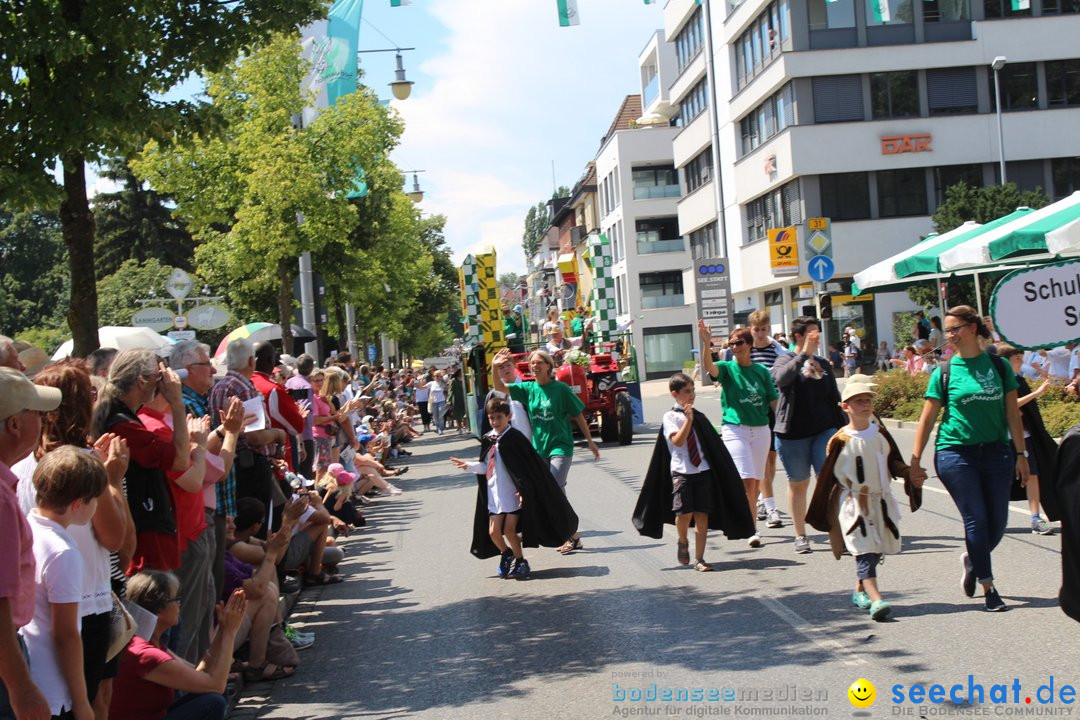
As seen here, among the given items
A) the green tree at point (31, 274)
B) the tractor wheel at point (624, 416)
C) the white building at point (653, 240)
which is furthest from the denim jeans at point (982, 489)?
the green tree at point (31, 274)

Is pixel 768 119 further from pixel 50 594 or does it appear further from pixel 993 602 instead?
pixel 50 594

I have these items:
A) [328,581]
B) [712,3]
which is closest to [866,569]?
[328,581]

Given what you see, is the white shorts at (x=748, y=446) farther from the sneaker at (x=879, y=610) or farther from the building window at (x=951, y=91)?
the building window at (x=951, y=91)

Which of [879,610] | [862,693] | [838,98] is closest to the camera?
[862,693]

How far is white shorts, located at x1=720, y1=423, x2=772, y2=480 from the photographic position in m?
10.2

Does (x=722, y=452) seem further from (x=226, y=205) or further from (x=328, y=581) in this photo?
(x=226, y=205)

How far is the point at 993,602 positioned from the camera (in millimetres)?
7008

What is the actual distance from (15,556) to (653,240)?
63566mm

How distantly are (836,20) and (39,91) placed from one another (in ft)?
116

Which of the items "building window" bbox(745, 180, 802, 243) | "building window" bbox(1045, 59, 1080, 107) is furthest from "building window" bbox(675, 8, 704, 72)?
"building window" bbox(1045, 59, 1080, 107)

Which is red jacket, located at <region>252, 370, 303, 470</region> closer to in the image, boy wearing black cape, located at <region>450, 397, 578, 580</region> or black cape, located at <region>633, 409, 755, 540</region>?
boy wearing black cape, located at <region>450, 397, 578, 580</region>

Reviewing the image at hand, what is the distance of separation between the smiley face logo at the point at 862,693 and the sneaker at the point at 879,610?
4.18 feet

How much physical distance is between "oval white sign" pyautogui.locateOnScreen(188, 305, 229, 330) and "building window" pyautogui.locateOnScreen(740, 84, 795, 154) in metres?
25.7

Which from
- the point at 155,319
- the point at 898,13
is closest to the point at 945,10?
the point at 898,13
